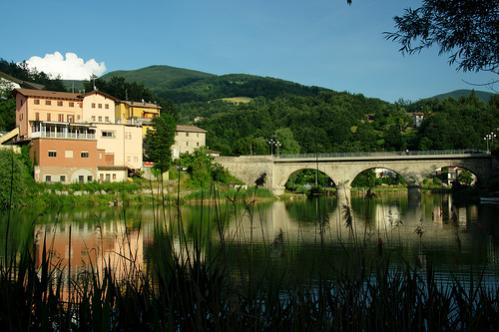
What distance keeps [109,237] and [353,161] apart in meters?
37.1

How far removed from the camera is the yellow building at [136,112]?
5284cm

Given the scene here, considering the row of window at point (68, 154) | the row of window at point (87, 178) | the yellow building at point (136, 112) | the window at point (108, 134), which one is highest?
the yellow building at point (136, 112)

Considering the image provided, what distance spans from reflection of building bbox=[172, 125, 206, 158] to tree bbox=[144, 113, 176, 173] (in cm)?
760

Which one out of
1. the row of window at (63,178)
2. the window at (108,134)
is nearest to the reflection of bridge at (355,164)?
the window at (108,134)

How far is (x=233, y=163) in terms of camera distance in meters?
59.2

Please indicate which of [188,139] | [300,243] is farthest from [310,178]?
[300,243]

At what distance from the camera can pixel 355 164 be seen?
54125mm

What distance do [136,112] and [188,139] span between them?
6022 millimetres

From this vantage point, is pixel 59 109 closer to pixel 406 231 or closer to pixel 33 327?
pixel 406 231

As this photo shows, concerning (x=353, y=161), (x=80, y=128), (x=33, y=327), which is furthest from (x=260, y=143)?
(x=33, y=327)

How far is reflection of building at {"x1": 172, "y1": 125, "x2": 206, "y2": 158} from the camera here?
59.2 meters

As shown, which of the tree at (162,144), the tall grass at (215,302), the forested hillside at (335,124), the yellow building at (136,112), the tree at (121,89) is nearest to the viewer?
the tall grass at (215,302)

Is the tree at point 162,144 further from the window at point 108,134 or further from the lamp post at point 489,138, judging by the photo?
the lamp post at point 489,138

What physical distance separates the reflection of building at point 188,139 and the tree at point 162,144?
24.9 feet
